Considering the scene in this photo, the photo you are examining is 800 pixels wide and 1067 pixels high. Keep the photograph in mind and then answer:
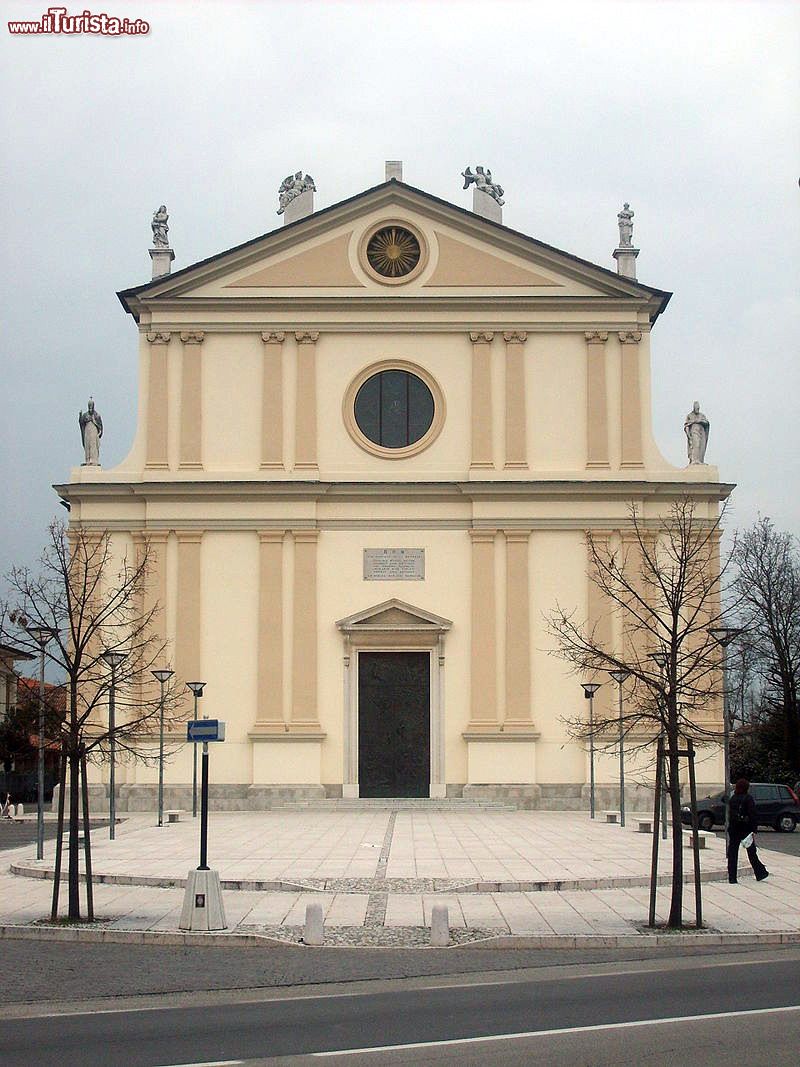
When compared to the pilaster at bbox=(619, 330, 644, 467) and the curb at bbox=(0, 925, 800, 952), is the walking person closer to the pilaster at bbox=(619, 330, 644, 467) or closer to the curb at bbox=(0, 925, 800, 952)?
the curb at bbox=(0, 925, 800, 952)

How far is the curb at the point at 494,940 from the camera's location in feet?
50.1

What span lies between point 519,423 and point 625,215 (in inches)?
298

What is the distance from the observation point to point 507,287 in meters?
38.8

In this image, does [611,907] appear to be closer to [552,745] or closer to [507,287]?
[552,745]

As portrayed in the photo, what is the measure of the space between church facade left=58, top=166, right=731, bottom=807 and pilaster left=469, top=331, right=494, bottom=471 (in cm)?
6

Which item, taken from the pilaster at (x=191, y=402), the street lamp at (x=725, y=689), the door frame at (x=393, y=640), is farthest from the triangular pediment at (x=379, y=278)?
the street lamp at (x=725, y=689)

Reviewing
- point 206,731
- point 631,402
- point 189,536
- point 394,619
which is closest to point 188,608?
point 189,536

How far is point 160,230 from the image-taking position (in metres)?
40.5

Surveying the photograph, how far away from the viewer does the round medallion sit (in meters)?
39.1

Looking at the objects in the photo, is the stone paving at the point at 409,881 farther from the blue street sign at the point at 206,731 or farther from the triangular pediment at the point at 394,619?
the triangular pediment at the point at 394,619

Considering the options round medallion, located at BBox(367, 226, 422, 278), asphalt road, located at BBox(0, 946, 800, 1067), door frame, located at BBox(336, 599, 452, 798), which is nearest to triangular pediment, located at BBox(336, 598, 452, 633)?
door frame, located at BBox(336, 599, 452, 798)

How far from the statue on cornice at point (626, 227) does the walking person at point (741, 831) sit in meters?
22.4

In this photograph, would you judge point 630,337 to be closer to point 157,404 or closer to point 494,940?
point 157,404

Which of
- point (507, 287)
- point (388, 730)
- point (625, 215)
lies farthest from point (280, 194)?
point (388, 730)
